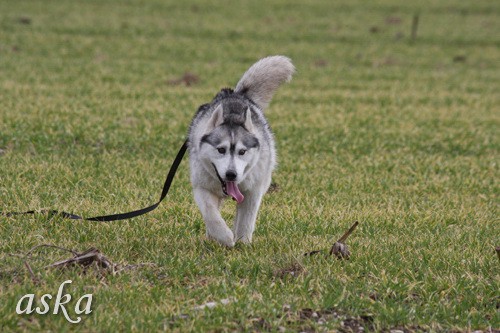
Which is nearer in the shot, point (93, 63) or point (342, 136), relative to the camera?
point (342, 136)

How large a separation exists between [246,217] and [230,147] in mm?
960

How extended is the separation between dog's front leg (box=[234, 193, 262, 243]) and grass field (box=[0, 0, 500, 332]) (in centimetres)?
16

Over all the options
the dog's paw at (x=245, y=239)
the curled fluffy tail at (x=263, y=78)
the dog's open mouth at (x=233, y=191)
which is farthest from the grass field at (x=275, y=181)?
the curled fluffy tail at (x=263, y=78)

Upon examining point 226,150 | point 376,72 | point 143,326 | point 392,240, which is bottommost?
point 376,72

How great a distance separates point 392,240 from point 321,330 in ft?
9.09

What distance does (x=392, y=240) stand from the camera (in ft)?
26.7

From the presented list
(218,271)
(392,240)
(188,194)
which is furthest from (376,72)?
(218,271)

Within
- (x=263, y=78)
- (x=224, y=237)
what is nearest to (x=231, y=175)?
(x=224, y=237)

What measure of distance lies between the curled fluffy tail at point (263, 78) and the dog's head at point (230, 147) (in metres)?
1.24

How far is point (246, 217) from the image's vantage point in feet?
25.2

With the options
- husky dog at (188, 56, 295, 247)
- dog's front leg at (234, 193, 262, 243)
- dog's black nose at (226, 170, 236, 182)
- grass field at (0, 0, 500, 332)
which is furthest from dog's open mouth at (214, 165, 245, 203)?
grass field at (0, 0, 500, 332)

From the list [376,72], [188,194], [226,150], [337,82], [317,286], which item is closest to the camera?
[317,286]

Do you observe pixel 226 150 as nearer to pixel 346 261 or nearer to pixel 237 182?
pixel 237 182

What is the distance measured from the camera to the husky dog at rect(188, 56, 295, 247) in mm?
7039
